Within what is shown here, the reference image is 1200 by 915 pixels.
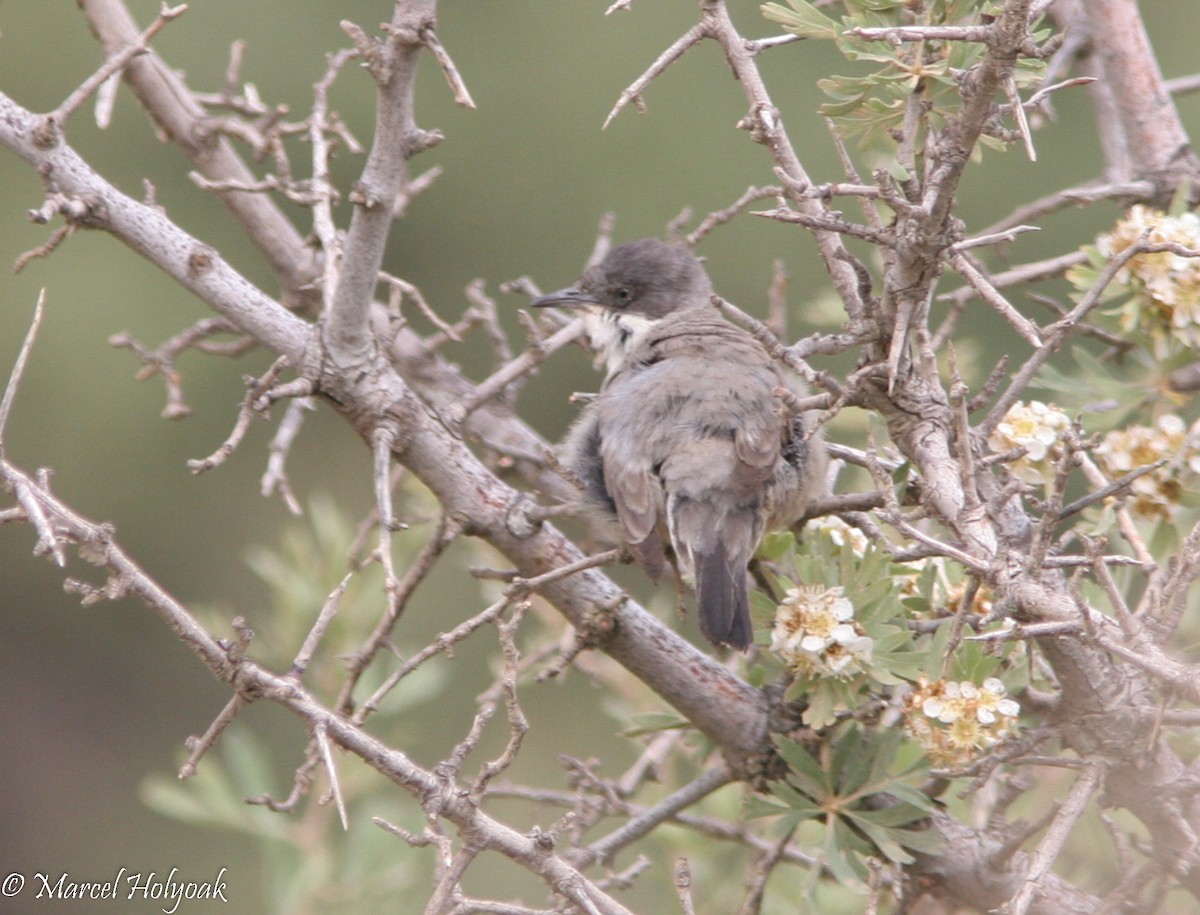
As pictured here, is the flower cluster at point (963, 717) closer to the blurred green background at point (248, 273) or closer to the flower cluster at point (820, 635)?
the flower cluster at point (820, 635)

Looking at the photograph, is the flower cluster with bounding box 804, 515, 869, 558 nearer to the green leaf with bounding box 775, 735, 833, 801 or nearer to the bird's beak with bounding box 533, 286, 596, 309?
the green leaf with bounding box 775, 735, 833, 801

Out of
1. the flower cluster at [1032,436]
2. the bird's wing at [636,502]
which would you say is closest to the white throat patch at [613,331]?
the bird's wing at [636,502]

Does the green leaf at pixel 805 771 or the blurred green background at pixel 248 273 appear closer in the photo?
the green leaf at pixel 805 771

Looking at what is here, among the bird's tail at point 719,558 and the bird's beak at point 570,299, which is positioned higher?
the bird's beak at point 570,299

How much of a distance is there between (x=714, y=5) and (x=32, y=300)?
30.2ft

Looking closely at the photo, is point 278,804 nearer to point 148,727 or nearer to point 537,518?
point 537,518

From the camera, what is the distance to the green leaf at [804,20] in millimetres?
2260

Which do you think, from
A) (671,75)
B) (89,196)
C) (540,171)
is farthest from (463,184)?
(89,196)

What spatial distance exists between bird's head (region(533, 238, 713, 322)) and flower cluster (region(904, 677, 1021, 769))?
75.7 inches

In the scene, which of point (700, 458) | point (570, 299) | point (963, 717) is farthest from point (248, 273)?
point (963, 717)

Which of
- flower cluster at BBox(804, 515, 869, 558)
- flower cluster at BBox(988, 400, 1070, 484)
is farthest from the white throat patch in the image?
flower cluster at BBox(988, 400, 1070, 484)

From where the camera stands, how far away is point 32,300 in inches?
414

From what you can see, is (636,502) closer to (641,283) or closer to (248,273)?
(641,283)

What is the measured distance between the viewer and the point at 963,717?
209 cm
